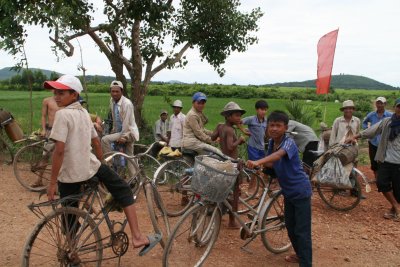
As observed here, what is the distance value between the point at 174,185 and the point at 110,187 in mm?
1584

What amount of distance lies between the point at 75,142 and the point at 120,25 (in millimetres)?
5791

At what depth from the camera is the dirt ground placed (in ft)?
13.9

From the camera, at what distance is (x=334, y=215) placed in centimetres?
596

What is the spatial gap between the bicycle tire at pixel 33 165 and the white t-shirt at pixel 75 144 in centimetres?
341

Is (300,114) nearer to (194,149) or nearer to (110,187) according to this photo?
(194,149)

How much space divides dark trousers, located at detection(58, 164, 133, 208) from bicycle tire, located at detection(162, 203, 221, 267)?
1.76 feet

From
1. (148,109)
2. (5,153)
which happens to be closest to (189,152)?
(5,153)

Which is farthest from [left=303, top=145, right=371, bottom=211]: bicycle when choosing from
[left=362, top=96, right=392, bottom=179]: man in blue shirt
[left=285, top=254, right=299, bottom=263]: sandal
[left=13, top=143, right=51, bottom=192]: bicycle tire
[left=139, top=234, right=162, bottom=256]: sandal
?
[left=13, top=143, right=51, bottom=192]: bicycle tire

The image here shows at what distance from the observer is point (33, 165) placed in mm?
6469

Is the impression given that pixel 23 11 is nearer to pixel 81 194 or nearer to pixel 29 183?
pixel 29 183

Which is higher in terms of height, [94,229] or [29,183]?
[94,229]

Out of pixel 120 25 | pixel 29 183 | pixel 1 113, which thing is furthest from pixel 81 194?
pixel 120 25

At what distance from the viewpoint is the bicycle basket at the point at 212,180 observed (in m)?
3.52

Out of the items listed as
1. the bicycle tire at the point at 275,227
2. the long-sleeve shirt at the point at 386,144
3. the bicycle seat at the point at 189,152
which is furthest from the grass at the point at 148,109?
the bicycle tire at the point at 275,227
